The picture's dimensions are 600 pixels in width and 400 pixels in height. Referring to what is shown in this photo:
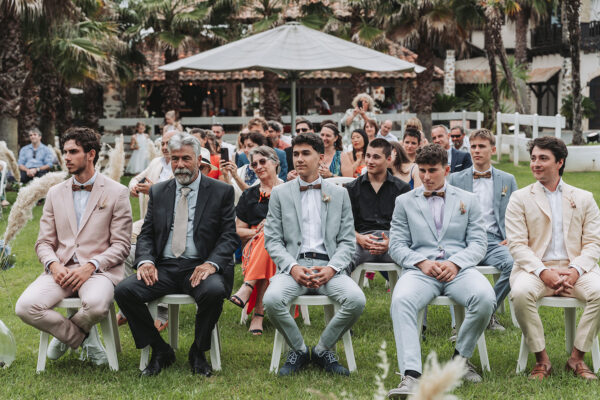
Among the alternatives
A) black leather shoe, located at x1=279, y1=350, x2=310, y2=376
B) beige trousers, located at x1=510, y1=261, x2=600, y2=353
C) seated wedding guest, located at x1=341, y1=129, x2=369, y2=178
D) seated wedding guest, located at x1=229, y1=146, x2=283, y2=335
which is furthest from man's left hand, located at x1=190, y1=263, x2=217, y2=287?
seated wedding guest, located at x1=341, y1=129, x2=369, y2=178

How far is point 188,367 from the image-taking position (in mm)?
5066

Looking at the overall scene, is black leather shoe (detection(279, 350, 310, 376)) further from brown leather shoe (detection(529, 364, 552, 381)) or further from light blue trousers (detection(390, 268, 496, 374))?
brown leather shoe (detection(529, 364, 552, 381))

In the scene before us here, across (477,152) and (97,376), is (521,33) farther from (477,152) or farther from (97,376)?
(97,376)

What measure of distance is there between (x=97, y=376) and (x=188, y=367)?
1.98 feet

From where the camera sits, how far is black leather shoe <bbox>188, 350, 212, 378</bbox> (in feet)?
16.1

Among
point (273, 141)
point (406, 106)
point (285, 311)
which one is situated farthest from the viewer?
point (406, 106)

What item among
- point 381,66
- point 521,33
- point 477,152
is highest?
point 521,33

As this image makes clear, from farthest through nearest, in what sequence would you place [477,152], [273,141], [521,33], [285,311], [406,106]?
[521,33] < [406,106] < [273,141] < [477,152] < [285,311]

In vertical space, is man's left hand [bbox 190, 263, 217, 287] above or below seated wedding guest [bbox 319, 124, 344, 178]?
below

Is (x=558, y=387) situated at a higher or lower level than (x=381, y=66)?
lower

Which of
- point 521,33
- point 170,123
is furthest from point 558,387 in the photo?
point 521,33

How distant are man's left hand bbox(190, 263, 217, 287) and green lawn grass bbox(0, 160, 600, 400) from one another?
612mm

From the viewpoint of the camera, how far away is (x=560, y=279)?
4.79 meters

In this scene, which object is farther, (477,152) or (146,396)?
(477,152)
